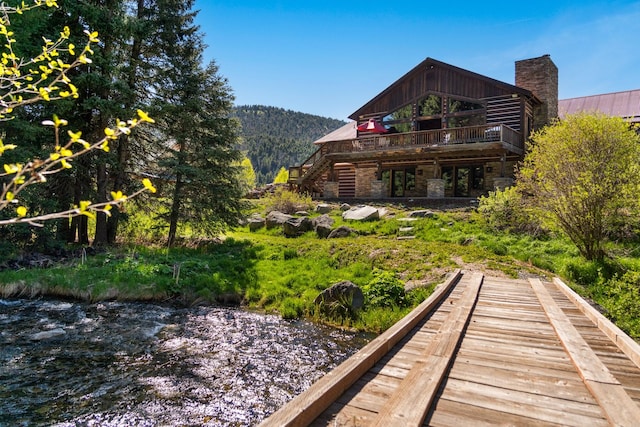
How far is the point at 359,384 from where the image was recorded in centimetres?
344

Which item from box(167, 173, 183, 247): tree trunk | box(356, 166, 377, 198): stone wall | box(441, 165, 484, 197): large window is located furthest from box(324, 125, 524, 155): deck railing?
box(167, 173, 183, 247): tree trunk

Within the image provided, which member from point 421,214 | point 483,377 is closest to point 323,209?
point 421,214

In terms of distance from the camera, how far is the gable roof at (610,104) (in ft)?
82.5

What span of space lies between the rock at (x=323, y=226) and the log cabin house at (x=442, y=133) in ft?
23.0

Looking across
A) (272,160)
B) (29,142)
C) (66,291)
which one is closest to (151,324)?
(66,291)

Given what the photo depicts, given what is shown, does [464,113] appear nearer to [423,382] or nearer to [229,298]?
[229,298]

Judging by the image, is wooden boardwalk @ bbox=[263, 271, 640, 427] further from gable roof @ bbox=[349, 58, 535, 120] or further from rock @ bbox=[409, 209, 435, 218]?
gable roof @ bbox=[349, 58, 535, 120]

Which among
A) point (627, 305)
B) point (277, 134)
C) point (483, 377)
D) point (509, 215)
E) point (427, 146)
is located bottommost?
point (627, 305)

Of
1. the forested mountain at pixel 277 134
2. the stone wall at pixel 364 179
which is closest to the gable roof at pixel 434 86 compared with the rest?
the stone wall at pixel 364 179

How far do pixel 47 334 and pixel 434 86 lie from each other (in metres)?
24.7

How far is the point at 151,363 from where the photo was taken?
20.6 feet

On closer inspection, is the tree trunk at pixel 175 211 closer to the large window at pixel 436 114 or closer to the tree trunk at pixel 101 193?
the tree trunk at pixel 101 193

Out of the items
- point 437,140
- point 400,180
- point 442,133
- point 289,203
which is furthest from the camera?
point 400,180

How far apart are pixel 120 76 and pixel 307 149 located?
404 ft
